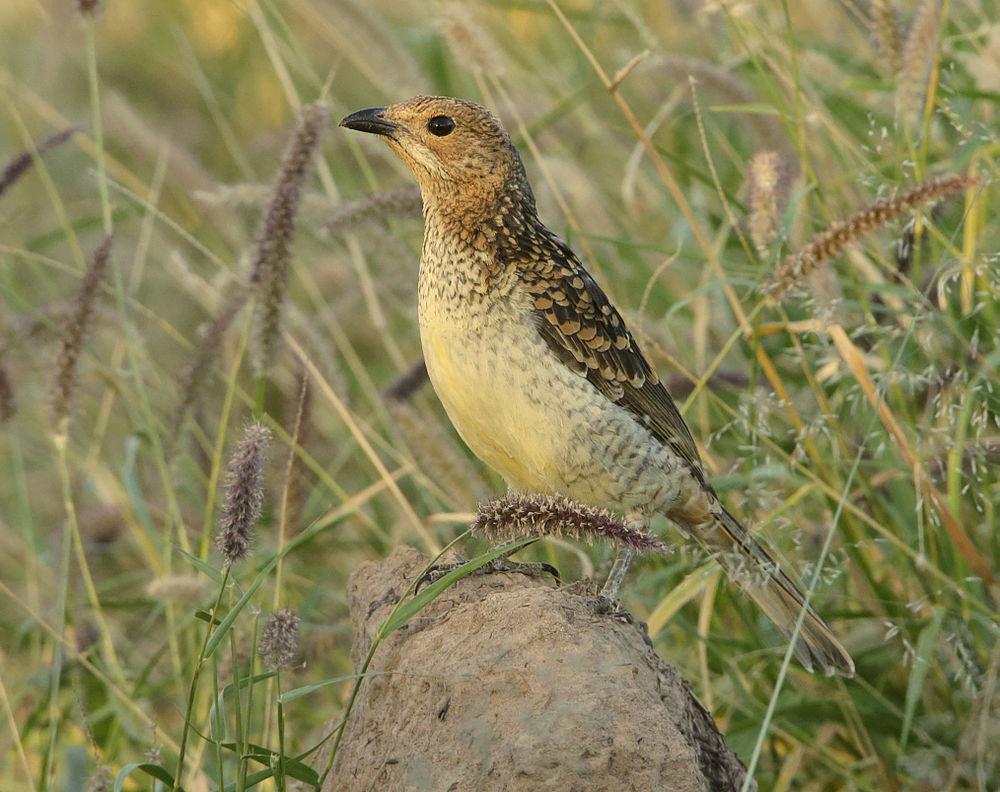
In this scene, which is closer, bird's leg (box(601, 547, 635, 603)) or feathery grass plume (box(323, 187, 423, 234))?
bird's leg (box(601, 547, 635, 603))

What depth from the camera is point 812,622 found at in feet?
13.5

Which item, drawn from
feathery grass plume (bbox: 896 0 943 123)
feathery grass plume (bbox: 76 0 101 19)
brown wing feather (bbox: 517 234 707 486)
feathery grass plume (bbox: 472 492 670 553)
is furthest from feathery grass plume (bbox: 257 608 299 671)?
feathery grass plume (bbox: 896 0 943 123)

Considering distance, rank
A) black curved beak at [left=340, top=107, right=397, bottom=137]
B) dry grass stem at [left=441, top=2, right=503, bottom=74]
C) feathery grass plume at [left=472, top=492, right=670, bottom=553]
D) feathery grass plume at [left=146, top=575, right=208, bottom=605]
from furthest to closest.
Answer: dry grass stem at [left=441, top=2, right=503, bottom=74] < black curved beak at [left=340, top=107, right=397, bottom=137] < feathery grass plume at [left=146, top=575, right=208, bottom=605] < feathery grass plume at [left=472, top=492, right=670, bottom=553]

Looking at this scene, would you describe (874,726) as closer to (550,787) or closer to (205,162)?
(550,787)

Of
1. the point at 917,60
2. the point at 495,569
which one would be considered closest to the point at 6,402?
the point at 495,569

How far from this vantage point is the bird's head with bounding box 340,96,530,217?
4.43 m

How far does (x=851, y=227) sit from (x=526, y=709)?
4.59 feet

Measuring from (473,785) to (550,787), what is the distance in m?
0.16

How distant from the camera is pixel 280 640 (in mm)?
3125

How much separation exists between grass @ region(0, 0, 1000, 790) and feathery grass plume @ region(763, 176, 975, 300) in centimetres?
4

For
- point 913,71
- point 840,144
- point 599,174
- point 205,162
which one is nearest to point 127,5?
point 205,162

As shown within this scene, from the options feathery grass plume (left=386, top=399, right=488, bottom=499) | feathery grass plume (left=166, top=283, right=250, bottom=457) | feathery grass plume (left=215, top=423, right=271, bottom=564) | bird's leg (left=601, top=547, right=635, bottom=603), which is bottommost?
bird's leg (left=601, top=547, right=635, bottom=603)

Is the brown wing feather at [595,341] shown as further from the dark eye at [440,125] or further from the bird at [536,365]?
the dark eye at [440,125]

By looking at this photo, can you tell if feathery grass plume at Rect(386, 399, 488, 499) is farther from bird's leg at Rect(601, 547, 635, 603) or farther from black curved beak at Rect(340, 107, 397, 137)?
black curved beak at Rect(340, 107, 397, 137)
